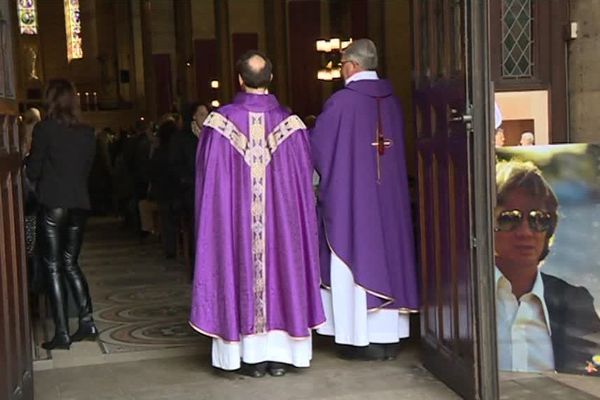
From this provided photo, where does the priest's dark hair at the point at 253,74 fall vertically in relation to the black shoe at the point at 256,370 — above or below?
above

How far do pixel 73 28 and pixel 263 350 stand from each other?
94.6 feet

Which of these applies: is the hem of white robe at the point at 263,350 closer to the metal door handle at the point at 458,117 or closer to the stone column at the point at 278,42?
the metal door handle at the point at 458,117

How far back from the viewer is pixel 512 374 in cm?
455

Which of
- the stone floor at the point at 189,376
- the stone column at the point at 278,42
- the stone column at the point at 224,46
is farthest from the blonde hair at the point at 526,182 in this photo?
the stone column at the point at 224,46

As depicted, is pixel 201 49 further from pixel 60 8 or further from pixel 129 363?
pixel 60 8

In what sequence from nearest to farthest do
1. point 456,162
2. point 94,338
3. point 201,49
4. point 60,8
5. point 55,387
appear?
point 456,162 < point 55,387 < point 94,338 < point 201,49 < point 60,8

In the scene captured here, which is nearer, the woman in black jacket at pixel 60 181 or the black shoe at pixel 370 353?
the black shoe at pixel 370 353

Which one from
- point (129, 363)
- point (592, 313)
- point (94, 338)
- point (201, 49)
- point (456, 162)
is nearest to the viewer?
point (456, 162)

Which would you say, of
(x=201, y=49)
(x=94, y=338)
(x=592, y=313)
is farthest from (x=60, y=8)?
(x=592, y=313)

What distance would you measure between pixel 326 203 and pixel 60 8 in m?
30.6

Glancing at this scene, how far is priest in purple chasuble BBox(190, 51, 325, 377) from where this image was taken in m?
4.60

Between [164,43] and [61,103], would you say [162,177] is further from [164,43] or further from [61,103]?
[164,43]

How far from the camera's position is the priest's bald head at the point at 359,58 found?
4965 mm

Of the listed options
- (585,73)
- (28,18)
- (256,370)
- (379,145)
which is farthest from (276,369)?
(28,18)
